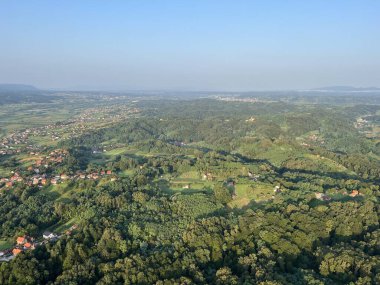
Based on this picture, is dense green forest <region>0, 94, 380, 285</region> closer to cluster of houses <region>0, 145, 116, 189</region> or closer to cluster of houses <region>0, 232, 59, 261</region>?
cluster of houses <region>0, 232, 59, 261</region>

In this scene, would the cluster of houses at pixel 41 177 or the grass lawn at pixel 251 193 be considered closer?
the grass lawn at pixel 251 193

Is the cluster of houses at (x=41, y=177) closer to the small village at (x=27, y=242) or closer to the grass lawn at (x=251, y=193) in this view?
the small village at (x=27, y=242)

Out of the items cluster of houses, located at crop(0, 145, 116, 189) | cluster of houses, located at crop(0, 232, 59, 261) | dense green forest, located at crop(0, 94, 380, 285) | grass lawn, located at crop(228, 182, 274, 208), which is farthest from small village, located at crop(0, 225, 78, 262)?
grass lawn, located at crop(228, 182, 274, 208)

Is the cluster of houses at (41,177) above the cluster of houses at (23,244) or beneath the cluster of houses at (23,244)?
above

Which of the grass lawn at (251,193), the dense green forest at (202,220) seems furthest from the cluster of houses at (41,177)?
the grass lawn at (251,193)

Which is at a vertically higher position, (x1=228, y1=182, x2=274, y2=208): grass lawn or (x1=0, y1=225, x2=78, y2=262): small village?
(x1=228, y1=182, x2=274, y2=208): grass lawn

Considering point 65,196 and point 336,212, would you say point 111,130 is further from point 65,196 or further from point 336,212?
point 336,212

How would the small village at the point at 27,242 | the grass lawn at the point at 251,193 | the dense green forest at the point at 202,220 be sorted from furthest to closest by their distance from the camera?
the grass lawn at the point at 251,193, the small village at the point at 27,242, the dense green forest at the point at 202,220

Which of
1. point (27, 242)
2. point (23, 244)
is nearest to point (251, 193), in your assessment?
point (27, 242)

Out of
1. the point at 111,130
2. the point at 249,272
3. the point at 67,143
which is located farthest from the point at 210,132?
the point at 249,272
